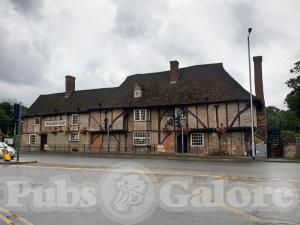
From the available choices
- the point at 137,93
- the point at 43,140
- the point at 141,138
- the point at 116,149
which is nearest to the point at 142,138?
the point at 141,138

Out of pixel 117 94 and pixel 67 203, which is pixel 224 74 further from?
pixel 67 203

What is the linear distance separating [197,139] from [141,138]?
647 centimetres

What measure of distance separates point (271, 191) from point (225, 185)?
56.0 inches

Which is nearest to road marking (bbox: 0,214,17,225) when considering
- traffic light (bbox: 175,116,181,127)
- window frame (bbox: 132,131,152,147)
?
traffic light (bbox: 175,116,181,127)

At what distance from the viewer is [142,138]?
1323 inches

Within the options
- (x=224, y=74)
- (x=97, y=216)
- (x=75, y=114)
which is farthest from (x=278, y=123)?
(x=97, y=216)

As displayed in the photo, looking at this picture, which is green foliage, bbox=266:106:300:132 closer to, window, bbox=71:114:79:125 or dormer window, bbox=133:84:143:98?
dormer window, bbox=133:84:143:98

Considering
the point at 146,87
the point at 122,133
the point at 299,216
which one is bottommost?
the point at 299,216

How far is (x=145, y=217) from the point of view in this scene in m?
5.72

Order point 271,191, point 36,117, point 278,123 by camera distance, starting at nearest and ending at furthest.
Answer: point 271,191
point 36,117
point 278,123

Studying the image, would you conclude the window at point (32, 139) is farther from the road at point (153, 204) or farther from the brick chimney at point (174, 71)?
the road at point (153, 204)

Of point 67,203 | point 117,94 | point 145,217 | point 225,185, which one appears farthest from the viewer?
point 117,94

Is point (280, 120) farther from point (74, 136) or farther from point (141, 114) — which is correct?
point (74, 136)

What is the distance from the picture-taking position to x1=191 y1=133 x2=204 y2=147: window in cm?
3088
